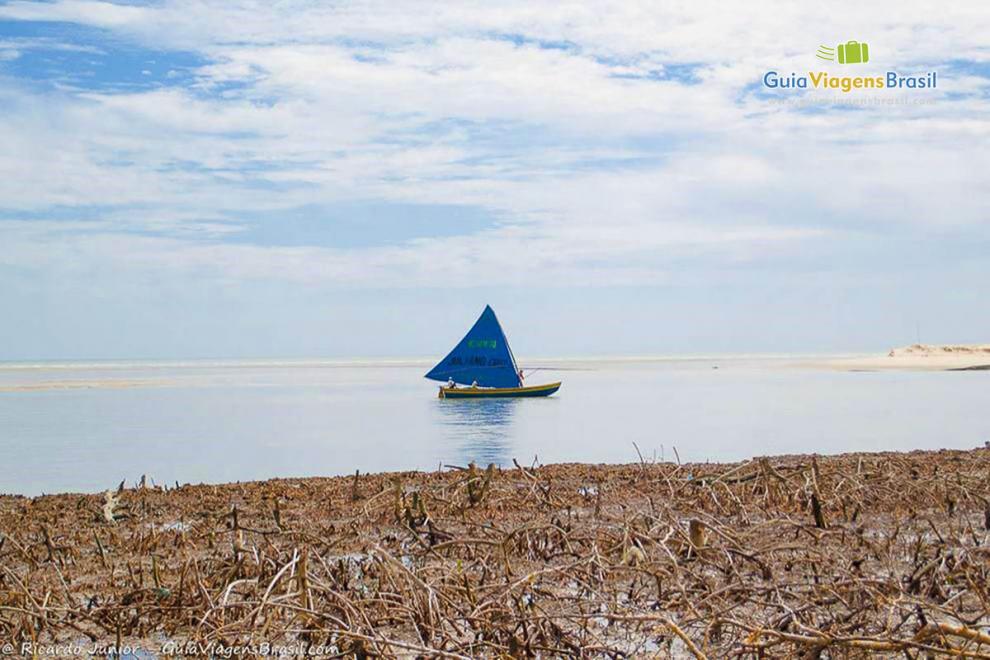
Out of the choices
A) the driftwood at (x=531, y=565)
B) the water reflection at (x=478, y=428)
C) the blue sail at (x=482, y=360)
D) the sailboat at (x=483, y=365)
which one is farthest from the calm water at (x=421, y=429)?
the driftwood at (x=531, y=565)

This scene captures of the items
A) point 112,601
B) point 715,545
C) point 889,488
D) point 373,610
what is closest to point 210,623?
point 373,610

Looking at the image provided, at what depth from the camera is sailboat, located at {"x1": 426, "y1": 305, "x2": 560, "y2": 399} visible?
52.9 m

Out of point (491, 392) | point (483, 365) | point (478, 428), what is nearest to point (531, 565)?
point (478, 428)

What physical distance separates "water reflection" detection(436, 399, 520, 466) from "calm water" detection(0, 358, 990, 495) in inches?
3.2

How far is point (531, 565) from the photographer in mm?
8703

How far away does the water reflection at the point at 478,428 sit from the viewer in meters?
26.7

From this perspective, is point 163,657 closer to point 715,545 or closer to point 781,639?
point 781,639

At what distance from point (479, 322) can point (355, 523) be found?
4228 centimetres

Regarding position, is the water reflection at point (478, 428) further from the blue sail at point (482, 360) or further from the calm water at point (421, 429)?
the blue sail at point (482, 360)

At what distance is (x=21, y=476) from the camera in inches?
855

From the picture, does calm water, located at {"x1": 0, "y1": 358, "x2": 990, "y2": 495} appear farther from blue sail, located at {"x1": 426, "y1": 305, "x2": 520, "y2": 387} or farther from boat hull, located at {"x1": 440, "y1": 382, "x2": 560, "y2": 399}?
blue sail, located at {"x1": 426, "y1": 305, "x2": 520, "y2": 387}

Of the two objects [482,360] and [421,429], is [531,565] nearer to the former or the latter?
[421,429]

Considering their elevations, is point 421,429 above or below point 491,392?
above

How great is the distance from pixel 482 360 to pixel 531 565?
148ft
